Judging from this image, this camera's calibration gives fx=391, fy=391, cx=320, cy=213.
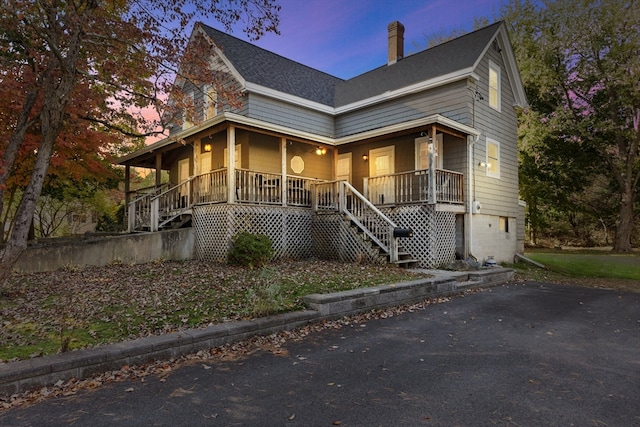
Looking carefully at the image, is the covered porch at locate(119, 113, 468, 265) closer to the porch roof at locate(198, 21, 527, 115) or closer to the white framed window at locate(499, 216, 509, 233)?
the porch roof at locate(198, 21, 527, 115)

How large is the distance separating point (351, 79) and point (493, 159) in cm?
775

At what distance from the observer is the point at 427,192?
11.3 metres

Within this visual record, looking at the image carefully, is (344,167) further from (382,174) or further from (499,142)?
(499,142)

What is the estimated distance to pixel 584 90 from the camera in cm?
2033

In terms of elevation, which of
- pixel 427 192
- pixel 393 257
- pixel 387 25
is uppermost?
pixel 387 25

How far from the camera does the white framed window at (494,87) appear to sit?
46.5 ft

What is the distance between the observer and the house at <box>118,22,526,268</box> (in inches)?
442

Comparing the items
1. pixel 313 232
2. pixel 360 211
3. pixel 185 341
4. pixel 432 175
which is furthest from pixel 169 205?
pixel 185 341

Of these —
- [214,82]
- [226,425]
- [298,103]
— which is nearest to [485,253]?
[298,103]

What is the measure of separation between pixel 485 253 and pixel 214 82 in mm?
10011

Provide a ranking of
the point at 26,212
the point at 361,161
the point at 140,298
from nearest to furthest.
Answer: the point at 26,212 → the point at 140,298 → the point at 361,161

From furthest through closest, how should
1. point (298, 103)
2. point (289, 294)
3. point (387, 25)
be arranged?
point (387, 25) < point (298, 103) < point (289, 294)

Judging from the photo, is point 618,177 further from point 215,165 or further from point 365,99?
point 215,165

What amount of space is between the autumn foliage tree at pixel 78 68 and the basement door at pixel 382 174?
19.5 feet
